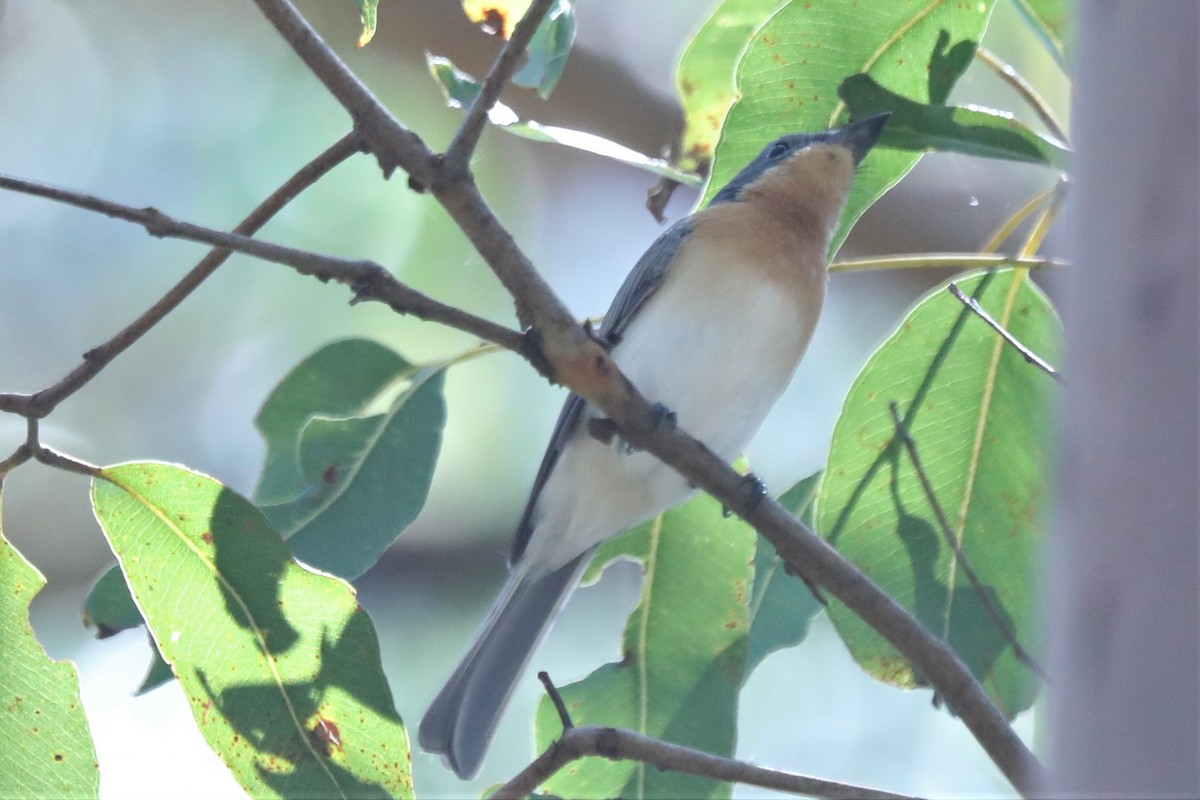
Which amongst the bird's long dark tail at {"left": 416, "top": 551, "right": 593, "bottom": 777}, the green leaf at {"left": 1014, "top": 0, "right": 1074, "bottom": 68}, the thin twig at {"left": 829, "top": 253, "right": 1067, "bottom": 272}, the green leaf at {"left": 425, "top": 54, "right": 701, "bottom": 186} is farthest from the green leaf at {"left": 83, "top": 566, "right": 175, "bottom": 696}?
the green leaf at {"left": 1014, "top": 0, "right": 1074, "bottom": 68}

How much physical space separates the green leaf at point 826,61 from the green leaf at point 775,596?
55 cm

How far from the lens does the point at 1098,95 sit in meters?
0.69

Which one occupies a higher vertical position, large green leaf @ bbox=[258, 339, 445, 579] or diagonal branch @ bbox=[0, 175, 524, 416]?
large green leaf @ bbox=[258, 339, 445, 579]

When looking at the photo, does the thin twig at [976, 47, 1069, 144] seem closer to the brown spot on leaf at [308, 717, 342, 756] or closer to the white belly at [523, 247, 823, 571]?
the white belly at [523, 247, 823, 571]

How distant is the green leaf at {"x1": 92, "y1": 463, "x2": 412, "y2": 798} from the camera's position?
6.05 ft

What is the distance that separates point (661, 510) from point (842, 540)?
1.41 feet

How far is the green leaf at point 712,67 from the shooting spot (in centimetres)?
255

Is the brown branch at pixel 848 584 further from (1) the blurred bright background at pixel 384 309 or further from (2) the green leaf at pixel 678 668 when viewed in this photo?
(1) the blurred bright background at pixel 384 309

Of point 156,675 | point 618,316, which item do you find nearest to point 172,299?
point 156,675

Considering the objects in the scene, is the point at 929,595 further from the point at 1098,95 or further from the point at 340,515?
the point at 1098,95

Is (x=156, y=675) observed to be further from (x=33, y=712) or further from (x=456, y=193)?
(x=456, y=193)

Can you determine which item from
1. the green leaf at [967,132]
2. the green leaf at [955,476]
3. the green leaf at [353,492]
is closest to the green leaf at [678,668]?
the green leaf at [955,476]

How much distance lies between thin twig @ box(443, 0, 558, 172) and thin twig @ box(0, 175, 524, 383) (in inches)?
6.8

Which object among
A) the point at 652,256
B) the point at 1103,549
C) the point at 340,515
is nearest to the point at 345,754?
the point at 340,515
